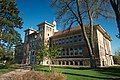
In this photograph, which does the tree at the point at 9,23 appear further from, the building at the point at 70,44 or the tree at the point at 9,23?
the building at the point at 70,44

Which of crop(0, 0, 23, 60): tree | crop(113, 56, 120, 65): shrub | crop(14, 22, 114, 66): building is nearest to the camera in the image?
crop(0, 0, 23, 60): tree

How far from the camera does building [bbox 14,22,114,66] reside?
46.7 m

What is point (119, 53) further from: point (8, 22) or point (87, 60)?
point (8, 22)

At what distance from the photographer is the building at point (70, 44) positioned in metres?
46.7

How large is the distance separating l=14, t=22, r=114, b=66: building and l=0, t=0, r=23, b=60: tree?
7717mm

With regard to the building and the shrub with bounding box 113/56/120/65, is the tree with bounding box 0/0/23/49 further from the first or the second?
the shrub with bounding box 113/56/120/65

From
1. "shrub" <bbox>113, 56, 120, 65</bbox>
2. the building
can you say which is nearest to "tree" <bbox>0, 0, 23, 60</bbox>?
the building

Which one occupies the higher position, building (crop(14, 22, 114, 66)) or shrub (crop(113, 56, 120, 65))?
building (crop(14, 22, 114, 66))

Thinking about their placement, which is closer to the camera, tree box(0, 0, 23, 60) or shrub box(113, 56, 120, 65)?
tree box(0, 0, 23, 60)

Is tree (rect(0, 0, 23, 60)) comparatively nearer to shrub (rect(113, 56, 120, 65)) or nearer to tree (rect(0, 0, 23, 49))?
tree (rect(0, 0, 23, 49))

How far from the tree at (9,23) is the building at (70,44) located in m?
7.72

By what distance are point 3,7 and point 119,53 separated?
46.2 m

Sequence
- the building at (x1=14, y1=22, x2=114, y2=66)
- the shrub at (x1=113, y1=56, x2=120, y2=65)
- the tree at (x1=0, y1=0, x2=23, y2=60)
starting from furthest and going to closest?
the shrub at (x1=113, y1=56, x2=120, y2=65), the building at (x1=14, y1=22, x2=114, y2=66), the tree at (x1=0, y1=0, x2=23, y2=60)

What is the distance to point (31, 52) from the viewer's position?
6456 centimetres
